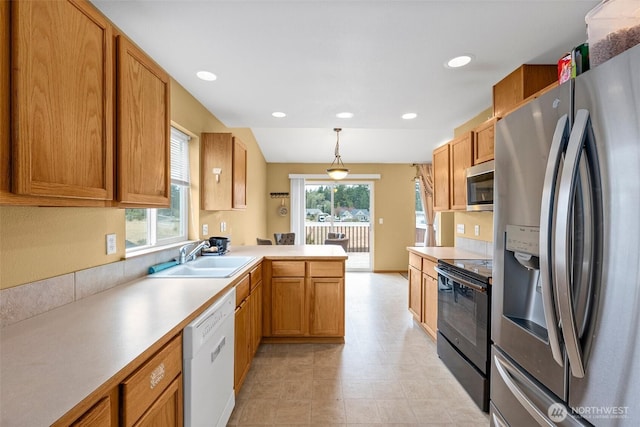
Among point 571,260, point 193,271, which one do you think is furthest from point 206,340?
point 571,260

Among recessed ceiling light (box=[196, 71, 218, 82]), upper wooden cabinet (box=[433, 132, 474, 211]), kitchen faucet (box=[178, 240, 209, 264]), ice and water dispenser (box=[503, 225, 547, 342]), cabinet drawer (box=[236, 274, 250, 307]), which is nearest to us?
ice and water dispenser (box=[503, 225, 547, 342])

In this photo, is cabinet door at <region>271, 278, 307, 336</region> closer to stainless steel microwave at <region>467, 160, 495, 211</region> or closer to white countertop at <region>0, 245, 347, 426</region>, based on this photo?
white countertop at <region>0, 245, 347, 426</region>

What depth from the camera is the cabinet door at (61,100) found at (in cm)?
87

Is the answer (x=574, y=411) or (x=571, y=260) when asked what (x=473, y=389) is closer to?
(x=574, y=411)

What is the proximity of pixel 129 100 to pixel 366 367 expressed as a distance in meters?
2.58

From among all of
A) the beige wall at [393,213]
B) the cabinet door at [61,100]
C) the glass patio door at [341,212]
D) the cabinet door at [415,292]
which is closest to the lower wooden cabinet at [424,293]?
the cabinet door at [415,292]

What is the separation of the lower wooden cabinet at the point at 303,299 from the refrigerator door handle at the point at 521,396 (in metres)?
1.72

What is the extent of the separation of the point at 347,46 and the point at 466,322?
2.13 meters

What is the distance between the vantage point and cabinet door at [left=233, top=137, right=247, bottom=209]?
319 cm

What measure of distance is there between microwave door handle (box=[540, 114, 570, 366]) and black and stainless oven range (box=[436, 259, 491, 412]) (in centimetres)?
108

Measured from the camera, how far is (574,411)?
0.92m

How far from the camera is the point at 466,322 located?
220cm

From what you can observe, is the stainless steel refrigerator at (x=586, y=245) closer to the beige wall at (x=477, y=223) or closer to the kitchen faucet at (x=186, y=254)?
the beige wall at (x=477, y=223)

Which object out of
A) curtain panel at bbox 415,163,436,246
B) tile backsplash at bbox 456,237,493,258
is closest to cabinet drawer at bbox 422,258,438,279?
tile backsplash at bbox 456,237,493,258
